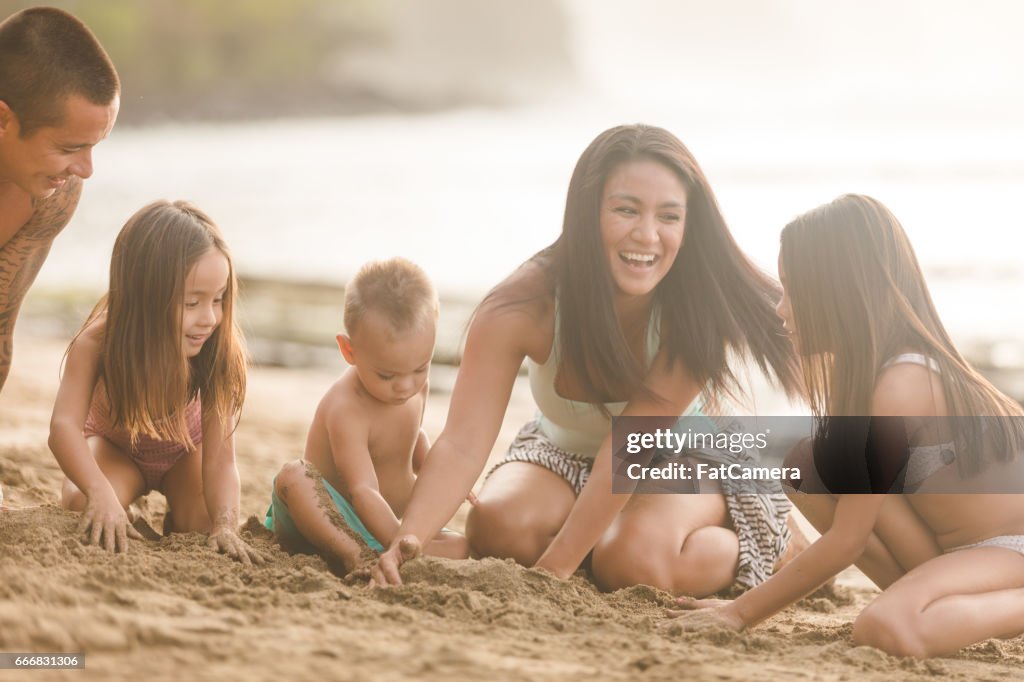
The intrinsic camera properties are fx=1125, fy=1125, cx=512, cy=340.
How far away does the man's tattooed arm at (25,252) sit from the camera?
12.1 ft

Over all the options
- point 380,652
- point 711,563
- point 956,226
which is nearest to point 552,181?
point 956,226

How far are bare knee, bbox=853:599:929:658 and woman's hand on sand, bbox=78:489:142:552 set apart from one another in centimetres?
183

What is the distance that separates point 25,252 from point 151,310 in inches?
Answer: 32.5

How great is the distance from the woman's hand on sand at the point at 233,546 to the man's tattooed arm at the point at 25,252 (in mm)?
1173

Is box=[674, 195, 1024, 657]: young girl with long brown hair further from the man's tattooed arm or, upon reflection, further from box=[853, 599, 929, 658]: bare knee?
Answer: the man's tattooed arm

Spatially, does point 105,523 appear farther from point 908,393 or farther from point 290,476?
point 908,393

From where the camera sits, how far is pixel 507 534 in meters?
3.37

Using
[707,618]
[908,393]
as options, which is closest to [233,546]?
[707,618]

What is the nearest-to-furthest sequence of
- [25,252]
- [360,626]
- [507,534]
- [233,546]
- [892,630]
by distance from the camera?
[360,626], [892,630], [233,546], [507,534], [25,252]

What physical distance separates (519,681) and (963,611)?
4.04 ft

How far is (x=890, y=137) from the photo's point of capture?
2317 cm

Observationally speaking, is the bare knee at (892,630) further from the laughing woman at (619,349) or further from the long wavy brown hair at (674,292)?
the long wavy brown hair at (674,292)

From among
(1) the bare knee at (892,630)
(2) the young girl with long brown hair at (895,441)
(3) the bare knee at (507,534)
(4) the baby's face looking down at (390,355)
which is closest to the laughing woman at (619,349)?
(3) the bare knee at (507,534)

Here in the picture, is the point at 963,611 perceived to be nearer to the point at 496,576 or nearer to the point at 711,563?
the point at 711,563
